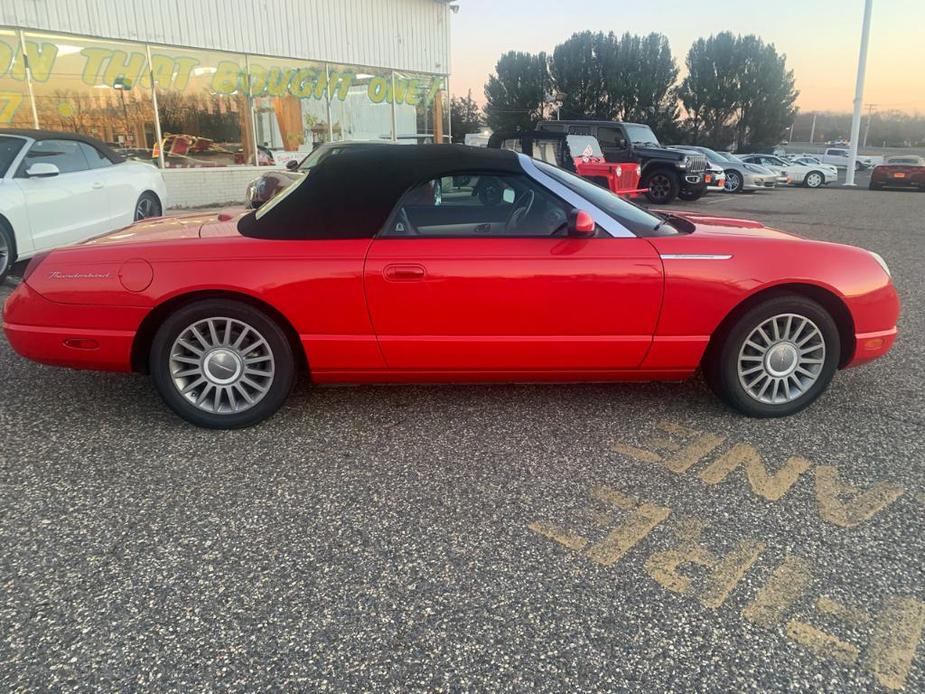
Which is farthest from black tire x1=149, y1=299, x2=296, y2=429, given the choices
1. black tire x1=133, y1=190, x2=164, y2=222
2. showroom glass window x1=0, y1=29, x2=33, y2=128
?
showroom glass window x1=0, y1=29, x2=33, y2=128

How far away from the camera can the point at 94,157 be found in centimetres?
805

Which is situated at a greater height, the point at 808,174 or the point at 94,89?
the point at 94,89

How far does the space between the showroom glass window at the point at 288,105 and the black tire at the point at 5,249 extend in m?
9.44

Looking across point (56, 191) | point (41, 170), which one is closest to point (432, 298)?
point (41, 170)

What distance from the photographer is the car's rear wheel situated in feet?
78.9

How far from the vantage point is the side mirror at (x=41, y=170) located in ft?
22.3

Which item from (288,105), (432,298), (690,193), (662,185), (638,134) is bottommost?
(690,193)

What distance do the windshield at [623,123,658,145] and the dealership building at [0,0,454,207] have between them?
5.24m

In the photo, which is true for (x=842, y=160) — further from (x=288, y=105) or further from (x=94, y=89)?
(x=94, y=89)

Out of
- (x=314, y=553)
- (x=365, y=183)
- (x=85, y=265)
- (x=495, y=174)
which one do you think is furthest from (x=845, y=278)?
(x=85, y=265)

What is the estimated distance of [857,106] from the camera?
26.1 m

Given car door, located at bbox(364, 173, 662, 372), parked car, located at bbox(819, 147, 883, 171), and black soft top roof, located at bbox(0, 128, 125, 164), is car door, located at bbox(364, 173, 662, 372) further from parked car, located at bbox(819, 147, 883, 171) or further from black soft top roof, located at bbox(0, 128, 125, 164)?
parked car, located at bbox(819, 147, 883, 171)

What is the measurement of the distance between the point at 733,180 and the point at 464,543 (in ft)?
80.1

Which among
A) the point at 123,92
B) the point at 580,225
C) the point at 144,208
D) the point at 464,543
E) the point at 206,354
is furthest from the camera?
the point at 123,92
